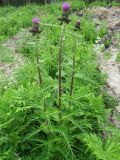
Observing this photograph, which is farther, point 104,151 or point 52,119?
point 52,119

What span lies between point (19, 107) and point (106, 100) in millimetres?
1448

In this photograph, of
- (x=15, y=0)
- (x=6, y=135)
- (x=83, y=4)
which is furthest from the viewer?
(x=15, y=0)

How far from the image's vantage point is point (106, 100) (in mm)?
4648

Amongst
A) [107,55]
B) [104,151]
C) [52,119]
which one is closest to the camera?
[104,151]

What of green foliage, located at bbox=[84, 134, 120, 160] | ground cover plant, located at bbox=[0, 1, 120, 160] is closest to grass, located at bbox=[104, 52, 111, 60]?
ground cover plant, located at bbox=[0, 1, 120, 160]

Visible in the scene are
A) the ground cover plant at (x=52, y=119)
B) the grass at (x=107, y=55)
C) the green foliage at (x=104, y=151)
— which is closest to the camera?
the green foliage at (x=104, y=151)

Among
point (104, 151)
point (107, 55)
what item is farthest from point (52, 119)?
point (107, 55)


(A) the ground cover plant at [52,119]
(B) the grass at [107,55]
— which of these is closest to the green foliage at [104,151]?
(A) the ground cover plant at [52,119]

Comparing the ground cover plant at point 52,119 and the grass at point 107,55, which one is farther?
the grass at point 107,55

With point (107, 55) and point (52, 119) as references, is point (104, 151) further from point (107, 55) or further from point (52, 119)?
point (107, 55)

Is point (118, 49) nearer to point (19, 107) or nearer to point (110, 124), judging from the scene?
point (110, 124)

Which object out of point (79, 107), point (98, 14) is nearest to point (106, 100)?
point (79, 107)

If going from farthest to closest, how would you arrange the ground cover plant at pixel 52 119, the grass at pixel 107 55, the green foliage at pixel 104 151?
the grass at pixel 107 55 → the ground cover plant at pixel 52 119 → the green foliage at pixel 104 151

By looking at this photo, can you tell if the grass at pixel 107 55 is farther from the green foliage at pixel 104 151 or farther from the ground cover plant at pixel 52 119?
the green foliage at pixel 104 151
